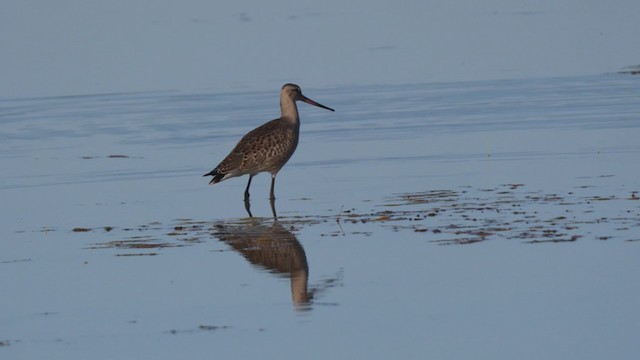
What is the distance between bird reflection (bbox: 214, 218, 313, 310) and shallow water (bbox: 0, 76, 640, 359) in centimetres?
3

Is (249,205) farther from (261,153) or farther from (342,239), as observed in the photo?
(342,239)

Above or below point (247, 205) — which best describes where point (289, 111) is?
above

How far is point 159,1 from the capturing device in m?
49.0

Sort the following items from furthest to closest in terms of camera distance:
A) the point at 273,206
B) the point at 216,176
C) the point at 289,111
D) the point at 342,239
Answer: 1. the point at 289,111
2. the point at 216,176
3. the point at 273,206
4. the point at 342,239

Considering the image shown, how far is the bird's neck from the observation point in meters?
17.7

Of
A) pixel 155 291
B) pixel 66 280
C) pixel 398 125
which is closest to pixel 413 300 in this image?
pixel 155 291

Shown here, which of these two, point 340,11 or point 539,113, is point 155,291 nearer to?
point 539,113

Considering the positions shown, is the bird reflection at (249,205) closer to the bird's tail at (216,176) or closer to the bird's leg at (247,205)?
the bird's leg at (247,205)

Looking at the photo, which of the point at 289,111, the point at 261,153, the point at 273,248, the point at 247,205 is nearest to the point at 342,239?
the point at 273,248

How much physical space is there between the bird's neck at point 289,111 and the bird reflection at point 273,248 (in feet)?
9.89

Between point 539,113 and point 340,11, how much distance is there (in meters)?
21.7

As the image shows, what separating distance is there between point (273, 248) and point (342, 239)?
1.89 feet

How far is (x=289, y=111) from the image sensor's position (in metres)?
17.8

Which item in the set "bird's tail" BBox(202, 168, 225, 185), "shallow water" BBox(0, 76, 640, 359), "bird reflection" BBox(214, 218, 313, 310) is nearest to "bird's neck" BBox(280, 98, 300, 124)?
"shallow water" BBox(0, 76, 640, 359)
